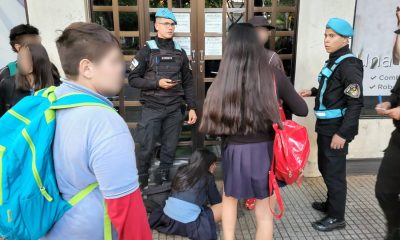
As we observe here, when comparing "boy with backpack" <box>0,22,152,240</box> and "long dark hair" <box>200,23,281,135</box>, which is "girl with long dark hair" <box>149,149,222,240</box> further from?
"boy with backpack" <box>0,22,152,240</box>

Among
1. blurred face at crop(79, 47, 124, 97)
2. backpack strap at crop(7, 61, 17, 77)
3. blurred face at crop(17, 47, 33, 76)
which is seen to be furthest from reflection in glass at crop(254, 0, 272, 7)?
blurred face at crop(79, 47, 124, 97)

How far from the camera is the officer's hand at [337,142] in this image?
284 cm

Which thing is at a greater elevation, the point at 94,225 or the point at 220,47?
the point at 220,47

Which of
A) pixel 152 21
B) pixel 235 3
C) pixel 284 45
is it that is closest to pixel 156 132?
pixel 152 21

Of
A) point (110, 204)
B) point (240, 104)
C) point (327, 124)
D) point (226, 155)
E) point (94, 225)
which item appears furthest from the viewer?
point (327, 124)

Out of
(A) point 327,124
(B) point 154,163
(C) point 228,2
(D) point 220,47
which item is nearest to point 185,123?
(B) point 154,163

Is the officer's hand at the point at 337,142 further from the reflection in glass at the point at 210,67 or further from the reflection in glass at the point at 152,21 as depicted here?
the reflection in glass at the point at 152,21

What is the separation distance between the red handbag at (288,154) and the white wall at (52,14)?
264 centimetres

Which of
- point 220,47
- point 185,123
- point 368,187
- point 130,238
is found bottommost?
point 368,187

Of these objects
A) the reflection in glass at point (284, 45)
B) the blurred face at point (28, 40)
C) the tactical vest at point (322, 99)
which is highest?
the blurred face at point (28, 40)

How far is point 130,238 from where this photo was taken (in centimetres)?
118

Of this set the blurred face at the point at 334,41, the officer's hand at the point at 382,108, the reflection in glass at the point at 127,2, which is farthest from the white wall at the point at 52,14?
the officer's hand at the point at 382,108

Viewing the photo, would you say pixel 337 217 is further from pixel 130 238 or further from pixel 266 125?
pixel 130 238

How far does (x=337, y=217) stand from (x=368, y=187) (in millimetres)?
1157
